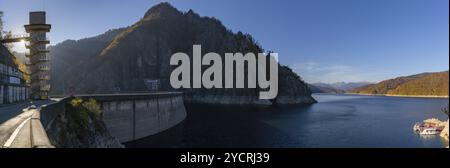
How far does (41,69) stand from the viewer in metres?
95.4

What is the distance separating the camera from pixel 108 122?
71.1 m

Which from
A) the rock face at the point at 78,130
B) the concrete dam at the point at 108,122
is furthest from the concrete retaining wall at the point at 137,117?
the rock face at the point at 78,130

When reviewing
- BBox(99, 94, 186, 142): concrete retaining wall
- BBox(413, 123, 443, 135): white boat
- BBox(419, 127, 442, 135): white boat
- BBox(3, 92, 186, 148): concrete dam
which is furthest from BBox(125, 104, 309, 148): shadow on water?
BBox(413, 123, 443, 135): white boat

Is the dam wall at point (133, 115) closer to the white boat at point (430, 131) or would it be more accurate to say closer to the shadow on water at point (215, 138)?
the shadow on water at point (215, 138)

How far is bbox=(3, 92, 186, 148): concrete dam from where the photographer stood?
2841 centimetres

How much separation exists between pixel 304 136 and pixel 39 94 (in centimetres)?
6356

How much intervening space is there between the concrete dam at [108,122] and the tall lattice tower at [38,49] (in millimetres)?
28052

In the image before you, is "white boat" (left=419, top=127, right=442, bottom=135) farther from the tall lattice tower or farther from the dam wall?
the tall lattice tower

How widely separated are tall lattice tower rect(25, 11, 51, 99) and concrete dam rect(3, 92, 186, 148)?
1104 inches

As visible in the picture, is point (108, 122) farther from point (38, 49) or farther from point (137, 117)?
point (38, 49)

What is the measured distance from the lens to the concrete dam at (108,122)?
28409 millimetres
